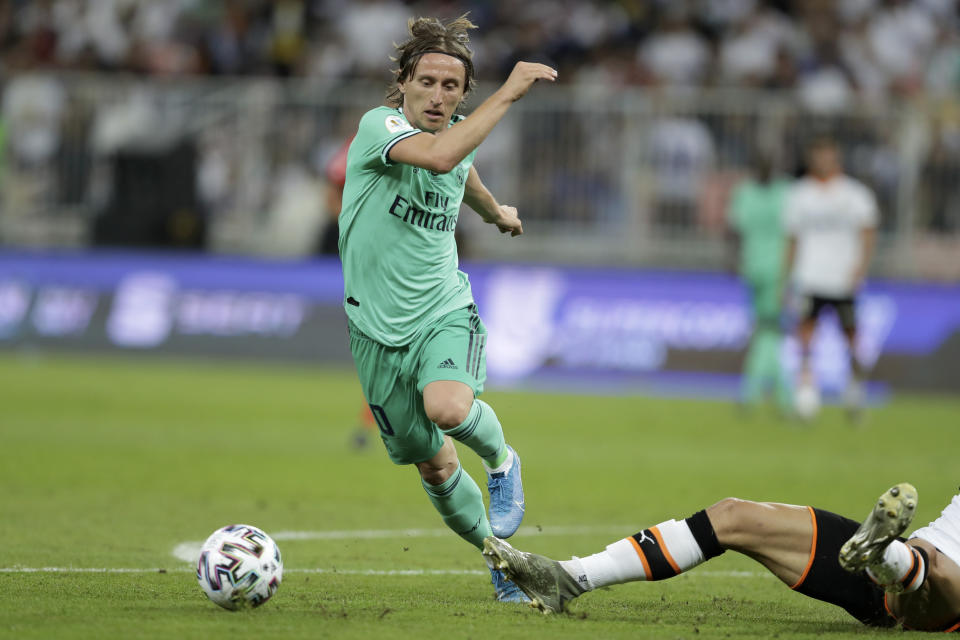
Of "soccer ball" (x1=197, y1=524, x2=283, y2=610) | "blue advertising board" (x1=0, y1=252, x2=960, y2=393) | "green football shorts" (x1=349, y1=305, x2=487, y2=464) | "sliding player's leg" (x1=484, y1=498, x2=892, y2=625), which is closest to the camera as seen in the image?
"sliding player's leg" (x1=484, y1=498, x2=892, y2=625)

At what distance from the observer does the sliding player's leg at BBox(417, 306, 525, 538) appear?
5.59 m

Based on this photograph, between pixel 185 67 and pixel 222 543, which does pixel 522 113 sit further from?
pixel 222 543

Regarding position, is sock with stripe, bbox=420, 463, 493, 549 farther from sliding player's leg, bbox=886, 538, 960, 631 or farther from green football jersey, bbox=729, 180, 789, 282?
green football jersey, bbox=729, 180, 789, 282

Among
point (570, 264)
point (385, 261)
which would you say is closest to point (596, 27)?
point (570, 264)

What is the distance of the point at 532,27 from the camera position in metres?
20.8

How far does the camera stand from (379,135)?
5.73 metres

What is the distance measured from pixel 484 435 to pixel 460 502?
15.2 inches

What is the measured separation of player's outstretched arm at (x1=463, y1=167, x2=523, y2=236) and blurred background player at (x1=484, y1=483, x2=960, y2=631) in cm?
172

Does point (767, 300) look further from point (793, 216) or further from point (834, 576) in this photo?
point (834, 576)

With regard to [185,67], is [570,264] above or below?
below

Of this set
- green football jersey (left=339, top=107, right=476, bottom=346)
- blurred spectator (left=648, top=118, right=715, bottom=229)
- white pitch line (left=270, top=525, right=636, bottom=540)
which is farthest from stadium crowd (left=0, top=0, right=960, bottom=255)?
green football jersey (left=339, top=107, right=476, bottom=346)

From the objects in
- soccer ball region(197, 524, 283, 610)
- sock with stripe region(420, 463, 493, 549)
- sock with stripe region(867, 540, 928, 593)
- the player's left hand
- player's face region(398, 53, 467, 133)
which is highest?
player's face region(398, 53, 467, 133)

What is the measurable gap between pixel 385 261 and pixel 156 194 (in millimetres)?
13593

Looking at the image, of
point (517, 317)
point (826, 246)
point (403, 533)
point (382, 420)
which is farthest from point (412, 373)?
point (517, 317)
